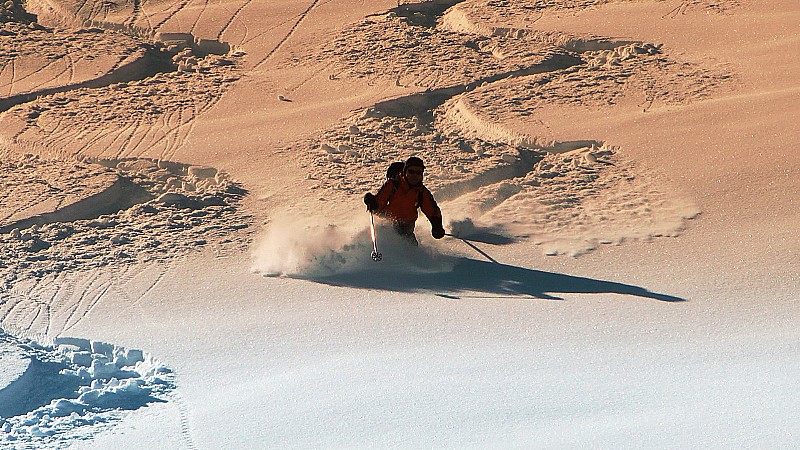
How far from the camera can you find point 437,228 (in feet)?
20.8

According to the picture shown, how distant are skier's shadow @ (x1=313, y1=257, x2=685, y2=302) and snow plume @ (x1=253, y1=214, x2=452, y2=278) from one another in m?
0.08

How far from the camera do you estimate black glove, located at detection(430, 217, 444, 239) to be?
633 centimetres

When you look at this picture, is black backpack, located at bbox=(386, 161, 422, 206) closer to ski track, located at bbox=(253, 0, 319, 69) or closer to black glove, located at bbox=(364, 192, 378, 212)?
black glove, located at bbox=(364, 192, 378, 212)

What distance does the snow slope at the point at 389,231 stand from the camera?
446 cm

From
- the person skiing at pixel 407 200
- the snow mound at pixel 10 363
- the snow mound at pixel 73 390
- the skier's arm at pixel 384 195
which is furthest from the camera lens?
the skier's arm at pixel 384 195


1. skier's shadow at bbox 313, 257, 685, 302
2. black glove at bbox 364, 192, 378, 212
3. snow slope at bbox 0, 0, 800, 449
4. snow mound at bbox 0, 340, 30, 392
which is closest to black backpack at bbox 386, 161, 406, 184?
black glove at bbox 364, 192, 378, 212

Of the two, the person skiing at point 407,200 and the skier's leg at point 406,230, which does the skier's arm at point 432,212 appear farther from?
the skier's leg at point 406,230

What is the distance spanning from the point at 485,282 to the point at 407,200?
716 millimetres

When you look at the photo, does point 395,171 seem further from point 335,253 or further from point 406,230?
point 335,253

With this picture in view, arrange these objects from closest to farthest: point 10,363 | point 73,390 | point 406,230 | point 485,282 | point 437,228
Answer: point 73,390
point 10,363
point 485,282
point 437,228
point 406,230

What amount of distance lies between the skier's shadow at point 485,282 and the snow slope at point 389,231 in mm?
21

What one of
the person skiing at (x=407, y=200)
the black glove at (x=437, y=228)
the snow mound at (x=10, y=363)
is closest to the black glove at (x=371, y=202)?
the person skiing at (x=407, y=200)

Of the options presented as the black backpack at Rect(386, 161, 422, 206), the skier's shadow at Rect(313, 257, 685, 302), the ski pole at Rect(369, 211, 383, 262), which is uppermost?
the black backpack at Rect(386, 161, 422, 206)

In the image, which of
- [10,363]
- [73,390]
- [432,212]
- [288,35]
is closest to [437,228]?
[432,212]
